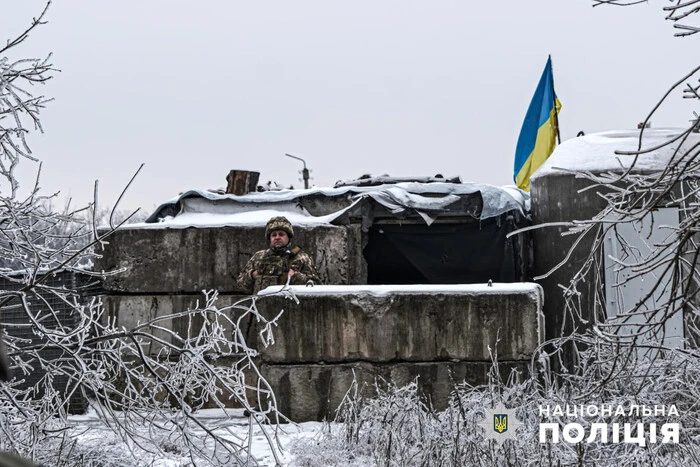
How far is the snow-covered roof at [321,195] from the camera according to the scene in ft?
35.7

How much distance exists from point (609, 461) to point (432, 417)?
1410 mm

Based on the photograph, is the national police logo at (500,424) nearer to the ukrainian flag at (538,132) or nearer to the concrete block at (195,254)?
the concrete block at (195,254)

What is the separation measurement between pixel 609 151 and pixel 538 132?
5.95 metres

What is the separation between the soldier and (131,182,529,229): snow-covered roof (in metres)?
1.12

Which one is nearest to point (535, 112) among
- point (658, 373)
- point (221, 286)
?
point (221, 286)

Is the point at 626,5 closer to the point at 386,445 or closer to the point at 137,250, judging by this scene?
the point at 386,445

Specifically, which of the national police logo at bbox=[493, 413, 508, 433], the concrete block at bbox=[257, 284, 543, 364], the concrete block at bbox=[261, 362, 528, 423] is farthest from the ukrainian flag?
the national police logo at bbox=[493, 413, 508, 433]

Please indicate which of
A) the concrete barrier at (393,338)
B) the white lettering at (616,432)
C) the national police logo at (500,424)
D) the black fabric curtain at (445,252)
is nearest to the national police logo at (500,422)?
the national police logo at (500,424)

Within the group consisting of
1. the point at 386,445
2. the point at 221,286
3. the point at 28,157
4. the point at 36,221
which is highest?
the point at 28,157

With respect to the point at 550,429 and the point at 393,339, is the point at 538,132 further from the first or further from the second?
the point at 550,429

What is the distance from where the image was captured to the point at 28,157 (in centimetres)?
459

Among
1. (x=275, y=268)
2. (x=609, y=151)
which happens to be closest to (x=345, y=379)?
(x=275, y=268)

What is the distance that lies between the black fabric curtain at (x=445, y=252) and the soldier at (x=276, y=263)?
6.98 feet

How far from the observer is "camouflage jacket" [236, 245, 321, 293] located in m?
9.34
